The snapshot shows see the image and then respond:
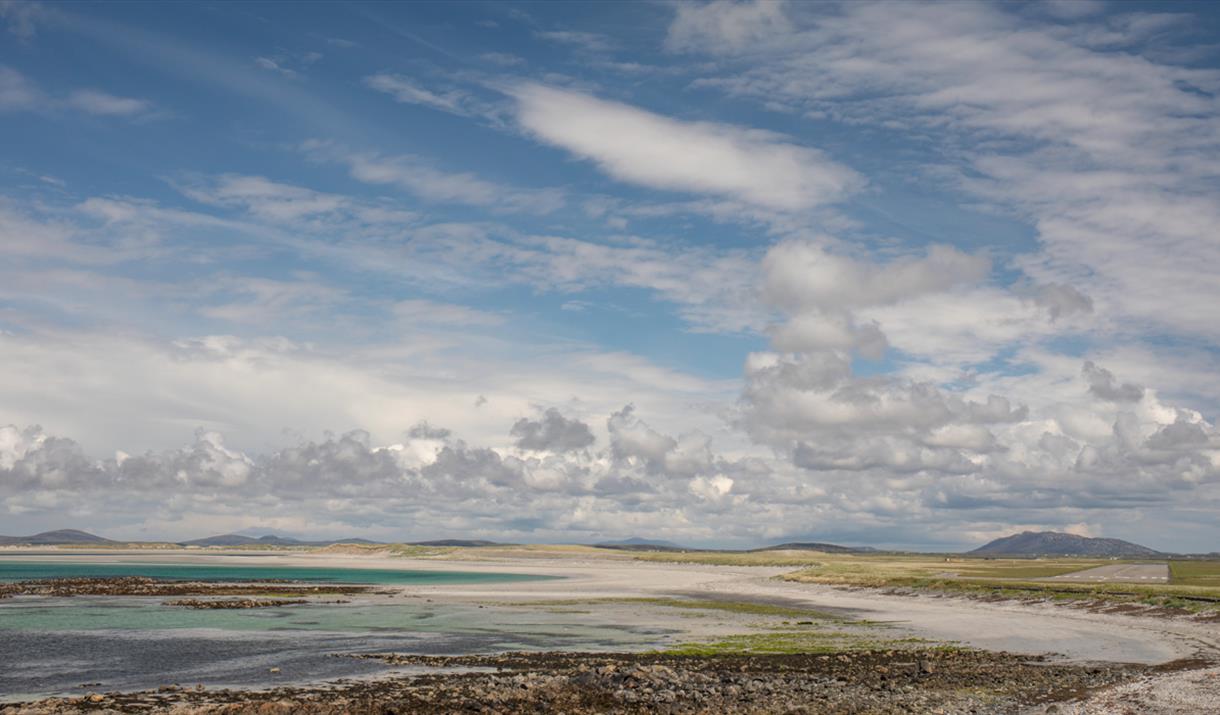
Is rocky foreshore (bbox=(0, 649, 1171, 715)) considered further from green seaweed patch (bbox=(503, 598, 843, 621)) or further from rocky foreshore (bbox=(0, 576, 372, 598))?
rocky foreshore (bbox=(0, 576, 372, 598))

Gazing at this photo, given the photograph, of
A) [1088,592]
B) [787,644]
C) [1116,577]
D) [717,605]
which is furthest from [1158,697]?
[1116,577]

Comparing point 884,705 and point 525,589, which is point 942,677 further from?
point 525,589

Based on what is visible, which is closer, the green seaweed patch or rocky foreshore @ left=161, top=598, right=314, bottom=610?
the green seaweed patch

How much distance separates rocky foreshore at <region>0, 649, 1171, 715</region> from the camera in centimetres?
3070

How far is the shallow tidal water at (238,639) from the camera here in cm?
3875

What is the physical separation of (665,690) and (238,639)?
3193 cm

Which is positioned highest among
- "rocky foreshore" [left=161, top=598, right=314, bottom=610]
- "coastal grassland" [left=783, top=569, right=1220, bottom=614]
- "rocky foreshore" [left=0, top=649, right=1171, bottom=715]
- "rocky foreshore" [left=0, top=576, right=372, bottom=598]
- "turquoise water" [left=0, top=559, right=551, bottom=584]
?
"rocky foreshore" [left=0, top=649, right=1171, bottom=715]

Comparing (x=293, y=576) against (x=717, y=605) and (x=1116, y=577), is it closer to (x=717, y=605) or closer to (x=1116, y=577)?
(x=717, y=605)

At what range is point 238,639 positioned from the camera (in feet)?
176

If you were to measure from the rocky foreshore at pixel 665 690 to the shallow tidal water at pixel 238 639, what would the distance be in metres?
3.52

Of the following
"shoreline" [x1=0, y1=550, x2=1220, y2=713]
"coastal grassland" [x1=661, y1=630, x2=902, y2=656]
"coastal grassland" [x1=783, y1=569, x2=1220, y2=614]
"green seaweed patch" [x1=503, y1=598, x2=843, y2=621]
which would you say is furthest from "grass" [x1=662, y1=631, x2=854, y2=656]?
"coastal grassland" [x1=783, y1=569, x2=1220, y2=614]

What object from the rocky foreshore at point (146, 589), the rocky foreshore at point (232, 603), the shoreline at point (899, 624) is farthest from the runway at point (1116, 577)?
the rocky foreshore at point (232, 603)

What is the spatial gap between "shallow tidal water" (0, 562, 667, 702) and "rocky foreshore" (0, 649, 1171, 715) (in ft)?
11.6

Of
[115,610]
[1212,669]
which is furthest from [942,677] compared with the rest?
[115,610]
